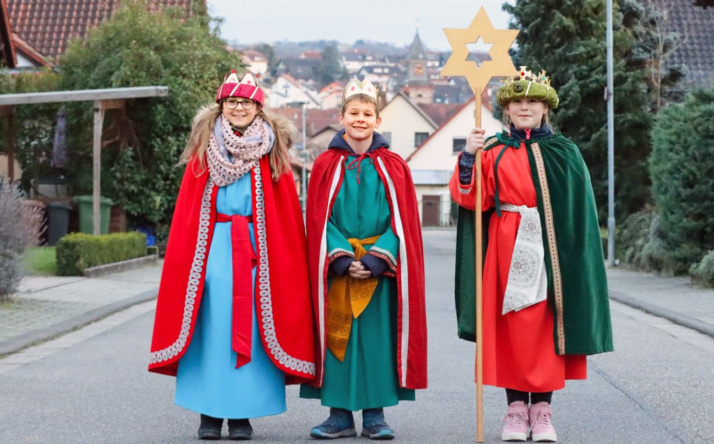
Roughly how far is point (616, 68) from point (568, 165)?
2280 cm

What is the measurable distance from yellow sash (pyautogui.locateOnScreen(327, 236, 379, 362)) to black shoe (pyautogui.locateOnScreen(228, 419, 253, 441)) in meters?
0.62

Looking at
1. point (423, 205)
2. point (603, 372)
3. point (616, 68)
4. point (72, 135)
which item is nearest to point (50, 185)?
point (72, 135)

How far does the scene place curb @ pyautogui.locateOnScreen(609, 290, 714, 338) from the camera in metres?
12.1

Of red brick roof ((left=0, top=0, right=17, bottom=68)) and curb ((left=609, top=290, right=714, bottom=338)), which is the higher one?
red brick roof ((left=0, top=0, right=17, bottom=68))

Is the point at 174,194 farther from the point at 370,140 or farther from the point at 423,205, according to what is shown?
the point at 423,205

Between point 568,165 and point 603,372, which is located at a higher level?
point 568,165

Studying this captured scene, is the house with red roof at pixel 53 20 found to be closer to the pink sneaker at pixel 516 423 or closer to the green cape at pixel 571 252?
the green cape at pixel 571 252

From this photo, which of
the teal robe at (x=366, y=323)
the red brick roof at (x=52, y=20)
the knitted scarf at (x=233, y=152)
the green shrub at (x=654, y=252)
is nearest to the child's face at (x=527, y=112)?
the teal robe at (x=366, y=323)

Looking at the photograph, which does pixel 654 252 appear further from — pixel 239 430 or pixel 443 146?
pixel 443 146

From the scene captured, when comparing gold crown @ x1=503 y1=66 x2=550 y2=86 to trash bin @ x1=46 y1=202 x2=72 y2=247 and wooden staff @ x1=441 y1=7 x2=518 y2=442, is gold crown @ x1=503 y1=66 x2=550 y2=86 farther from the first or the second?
trash bin @ x1=46 y1=202 x2=72 y2=247

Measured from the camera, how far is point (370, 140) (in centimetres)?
674

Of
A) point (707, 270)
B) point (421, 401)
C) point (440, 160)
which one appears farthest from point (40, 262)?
point (440, 160)

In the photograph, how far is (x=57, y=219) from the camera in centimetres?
2686

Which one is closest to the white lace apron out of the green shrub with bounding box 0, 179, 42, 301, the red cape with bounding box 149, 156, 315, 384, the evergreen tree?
the red cape with bounding box 149, 156, 315, 384
